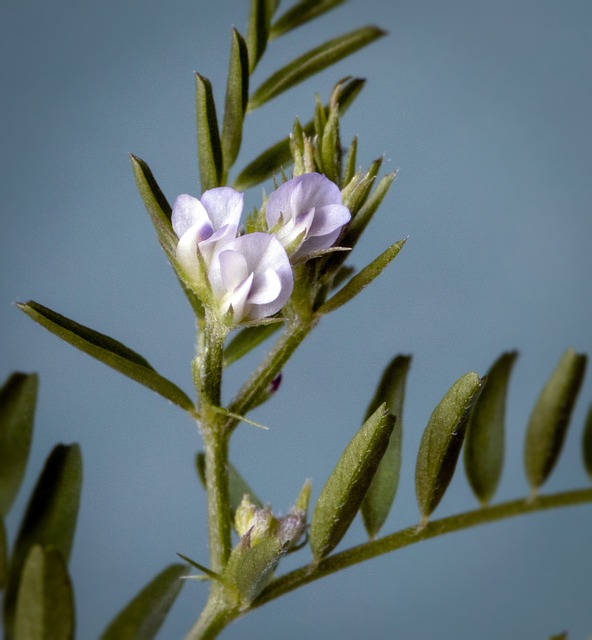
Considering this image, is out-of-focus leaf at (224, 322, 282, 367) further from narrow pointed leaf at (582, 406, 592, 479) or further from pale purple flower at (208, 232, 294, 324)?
narrow pointed leaf at (582, 406, 592, 479)

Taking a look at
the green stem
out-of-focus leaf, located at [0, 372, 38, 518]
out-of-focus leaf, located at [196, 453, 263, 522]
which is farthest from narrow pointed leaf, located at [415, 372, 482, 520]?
out-of-focus leaf, located at [0, 372, 38, 518]

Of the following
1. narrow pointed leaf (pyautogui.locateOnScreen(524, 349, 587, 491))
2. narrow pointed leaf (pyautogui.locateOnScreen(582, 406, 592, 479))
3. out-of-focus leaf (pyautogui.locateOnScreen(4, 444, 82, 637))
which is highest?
out-of-focus leaf (pyautogui.locateOnScreen(4, 444, 82, 637))

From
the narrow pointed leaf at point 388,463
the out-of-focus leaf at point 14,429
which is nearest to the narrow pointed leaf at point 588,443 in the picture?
the narrow pointed leaf at point 388,463

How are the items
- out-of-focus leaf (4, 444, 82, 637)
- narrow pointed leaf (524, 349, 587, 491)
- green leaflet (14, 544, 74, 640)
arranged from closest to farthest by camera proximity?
green leaflet (14, 544, 74, 640) < out-of-focus leaf (4, 444, 82, 637) < narrow pointed leaf (524, 349, 587, 491)

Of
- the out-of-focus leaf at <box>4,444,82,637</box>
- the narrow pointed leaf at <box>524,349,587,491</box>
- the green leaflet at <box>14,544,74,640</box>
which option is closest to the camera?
the green leaflet at <box>14,544,74,640</box>

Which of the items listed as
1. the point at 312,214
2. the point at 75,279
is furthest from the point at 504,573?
the point at 312,214

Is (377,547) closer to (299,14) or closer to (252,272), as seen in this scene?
(252,272)

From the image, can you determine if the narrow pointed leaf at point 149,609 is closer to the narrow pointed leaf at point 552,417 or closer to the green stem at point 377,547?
the green stem at point 377,547

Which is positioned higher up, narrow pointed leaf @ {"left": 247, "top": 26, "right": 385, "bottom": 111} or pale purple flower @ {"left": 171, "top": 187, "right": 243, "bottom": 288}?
narrow pointed leaf @ {"left": 247, "top": 26, "right": 385, "bottom": 111}
